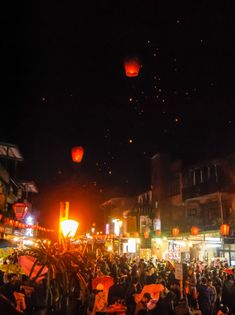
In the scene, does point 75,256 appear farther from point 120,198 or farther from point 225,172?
point 120,198

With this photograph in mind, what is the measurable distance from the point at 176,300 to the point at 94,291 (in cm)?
272

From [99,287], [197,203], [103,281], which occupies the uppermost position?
[197,203]

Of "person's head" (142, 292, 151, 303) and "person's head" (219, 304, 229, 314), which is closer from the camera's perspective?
"person's head" (142, 292, 151, 303)

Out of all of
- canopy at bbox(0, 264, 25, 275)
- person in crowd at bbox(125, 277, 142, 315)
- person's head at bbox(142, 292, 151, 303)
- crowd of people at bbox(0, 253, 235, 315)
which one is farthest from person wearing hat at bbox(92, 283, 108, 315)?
canopy at bbox(0, 264, 25, 275)

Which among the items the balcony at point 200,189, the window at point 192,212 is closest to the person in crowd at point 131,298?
the balcony at point 200,189

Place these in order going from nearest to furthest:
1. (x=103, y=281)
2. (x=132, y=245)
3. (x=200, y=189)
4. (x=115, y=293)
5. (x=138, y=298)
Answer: (x=138, y=298), (x=103, y=281), (x=115, y=293), (x=200, y=189), (x=132, y=245)

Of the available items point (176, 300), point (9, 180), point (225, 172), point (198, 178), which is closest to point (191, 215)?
point (198, 178)

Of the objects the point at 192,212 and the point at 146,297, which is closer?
the point at 146,297

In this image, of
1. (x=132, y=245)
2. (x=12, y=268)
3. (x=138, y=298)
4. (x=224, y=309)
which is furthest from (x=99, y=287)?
(x=132, y=245)

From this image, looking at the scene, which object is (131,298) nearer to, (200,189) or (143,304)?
(143,304)

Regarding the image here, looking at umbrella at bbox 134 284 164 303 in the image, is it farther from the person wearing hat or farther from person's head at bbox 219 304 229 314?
person's head at bbox 219 304 229 314

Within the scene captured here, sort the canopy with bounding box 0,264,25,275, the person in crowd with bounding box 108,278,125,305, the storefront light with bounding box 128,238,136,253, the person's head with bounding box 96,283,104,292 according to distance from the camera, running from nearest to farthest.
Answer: the person's head with bounding box 96,283,104,292 < the person in crowd with bounding box 108,278,125,305 < the canopy with bounding box 0,264,25,275 < the storefront light with bounding box 128,238,136,253

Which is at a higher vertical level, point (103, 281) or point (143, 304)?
point (103, 281)

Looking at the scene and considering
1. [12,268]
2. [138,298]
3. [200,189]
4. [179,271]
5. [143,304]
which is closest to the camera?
[143,304]
